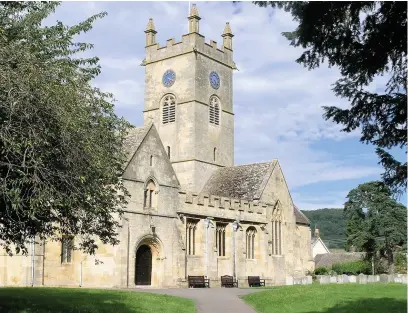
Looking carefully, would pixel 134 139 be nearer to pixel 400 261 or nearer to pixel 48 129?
pixel 48 129

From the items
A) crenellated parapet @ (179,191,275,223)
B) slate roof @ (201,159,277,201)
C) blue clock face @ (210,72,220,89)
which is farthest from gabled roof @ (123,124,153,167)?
blue clock face @ (210,72,220,89)

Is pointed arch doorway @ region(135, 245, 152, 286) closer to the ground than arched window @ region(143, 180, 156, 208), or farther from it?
closer to the ground

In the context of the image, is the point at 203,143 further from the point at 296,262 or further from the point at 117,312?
the point at 117,312

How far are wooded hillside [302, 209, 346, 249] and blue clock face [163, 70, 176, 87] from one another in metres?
87.6

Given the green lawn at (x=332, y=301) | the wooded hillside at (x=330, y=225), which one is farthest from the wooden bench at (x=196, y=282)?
the wooded hillside at (x=330, y=225)

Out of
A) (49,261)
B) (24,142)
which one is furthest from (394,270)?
(24,142)

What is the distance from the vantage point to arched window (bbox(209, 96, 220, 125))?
53.1m

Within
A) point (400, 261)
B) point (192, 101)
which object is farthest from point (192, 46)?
point (400, 261)

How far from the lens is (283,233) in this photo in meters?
45.0

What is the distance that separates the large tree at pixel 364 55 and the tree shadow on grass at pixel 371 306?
1012 cm

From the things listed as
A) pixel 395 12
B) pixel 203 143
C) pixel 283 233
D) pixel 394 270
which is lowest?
pixel 394 270

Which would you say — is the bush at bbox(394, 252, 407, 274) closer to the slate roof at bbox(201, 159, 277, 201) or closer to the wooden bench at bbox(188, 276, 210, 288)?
the slate roof at bbox(201, 159, 277, 201)

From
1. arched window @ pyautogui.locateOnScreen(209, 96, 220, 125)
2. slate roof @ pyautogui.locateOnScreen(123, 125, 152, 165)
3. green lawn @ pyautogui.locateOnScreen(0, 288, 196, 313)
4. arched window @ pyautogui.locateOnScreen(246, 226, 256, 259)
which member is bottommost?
green lawn @ pyautogui.locateOnScreen(0, 288, 196, 313)

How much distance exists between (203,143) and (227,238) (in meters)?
13.4
